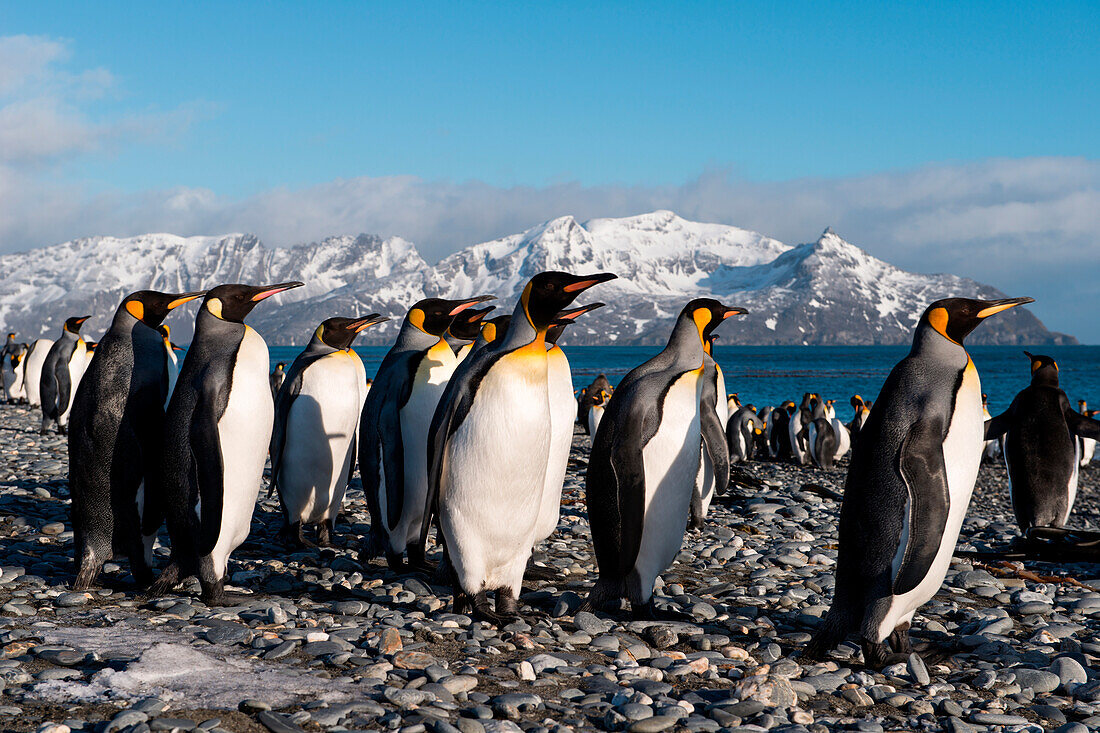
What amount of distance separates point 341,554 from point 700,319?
Answer: 2.67 m

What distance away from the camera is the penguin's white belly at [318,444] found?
19.6 ft

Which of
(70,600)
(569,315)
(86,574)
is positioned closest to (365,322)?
(569,315)

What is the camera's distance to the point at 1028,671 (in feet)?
11.6

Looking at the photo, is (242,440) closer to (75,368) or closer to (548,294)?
(548,294)

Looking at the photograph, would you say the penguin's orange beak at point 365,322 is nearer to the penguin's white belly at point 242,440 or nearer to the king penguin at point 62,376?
the penguin's white belly at point 242,440

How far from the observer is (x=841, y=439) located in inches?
628

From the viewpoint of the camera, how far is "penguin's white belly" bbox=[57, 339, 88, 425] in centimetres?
1379

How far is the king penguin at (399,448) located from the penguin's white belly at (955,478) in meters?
2.61

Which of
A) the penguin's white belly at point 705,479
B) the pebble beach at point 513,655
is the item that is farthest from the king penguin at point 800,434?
the pebble beach at point 513,655

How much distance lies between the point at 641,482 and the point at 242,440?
6.53 feet

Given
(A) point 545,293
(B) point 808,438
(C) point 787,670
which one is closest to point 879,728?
(C) point 787,670

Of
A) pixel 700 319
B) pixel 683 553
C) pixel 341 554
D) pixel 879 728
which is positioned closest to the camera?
pixel 879 728

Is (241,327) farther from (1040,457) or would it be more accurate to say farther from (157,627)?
(1040,457)

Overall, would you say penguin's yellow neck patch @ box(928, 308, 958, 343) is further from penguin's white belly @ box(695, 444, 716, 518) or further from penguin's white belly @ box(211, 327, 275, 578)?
penguin's white belly @ box(211, 327, 275, 578)
